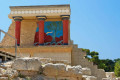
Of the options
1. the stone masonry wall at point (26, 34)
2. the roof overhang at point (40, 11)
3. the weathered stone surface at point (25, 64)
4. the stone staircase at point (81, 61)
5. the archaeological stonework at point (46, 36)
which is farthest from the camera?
the stone masonry wall at point (26, 34)

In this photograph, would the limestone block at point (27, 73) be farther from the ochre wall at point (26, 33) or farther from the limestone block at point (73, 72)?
the ochre wall at point (26, 33)

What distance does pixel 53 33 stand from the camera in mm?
22938

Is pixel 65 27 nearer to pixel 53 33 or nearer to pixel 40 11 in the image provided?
pixel 53 33

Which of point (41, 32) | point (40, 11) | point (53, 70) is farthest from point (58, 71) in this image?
point (40, 11)

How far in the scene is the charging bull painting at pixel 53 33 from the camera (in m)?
22.7

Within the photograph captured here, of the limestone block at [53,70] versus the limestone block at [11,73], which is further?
the limestone block at [53,70]

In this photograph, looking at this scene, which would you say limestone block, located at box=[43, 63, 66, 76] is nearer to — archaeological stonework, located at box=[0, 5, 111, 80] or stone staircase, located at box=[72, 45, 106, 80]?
archaeological stonework, located at box=[0, 5, 111, 80]

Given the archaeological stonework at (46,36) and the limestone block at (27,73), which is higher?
the archaeological stonework at (46,36)

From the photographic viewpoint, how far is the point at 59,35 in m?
22.7

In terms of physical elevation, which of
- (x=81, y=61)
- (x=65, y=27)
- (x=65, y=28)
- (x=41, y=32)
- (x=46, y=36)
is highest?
(x=65, y=27)

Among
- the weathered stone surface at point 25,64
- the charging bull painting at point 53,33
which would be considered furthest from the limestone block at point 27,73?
the charging bull painting at point 53,33

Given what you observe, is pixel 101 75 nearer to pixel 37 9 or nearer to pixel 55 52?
pixel 55 52

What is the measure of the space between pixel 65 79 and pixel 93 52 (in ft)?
97.7

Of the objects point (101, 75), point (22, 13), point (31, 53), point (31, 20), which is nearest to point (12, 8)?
point (22, 13)
